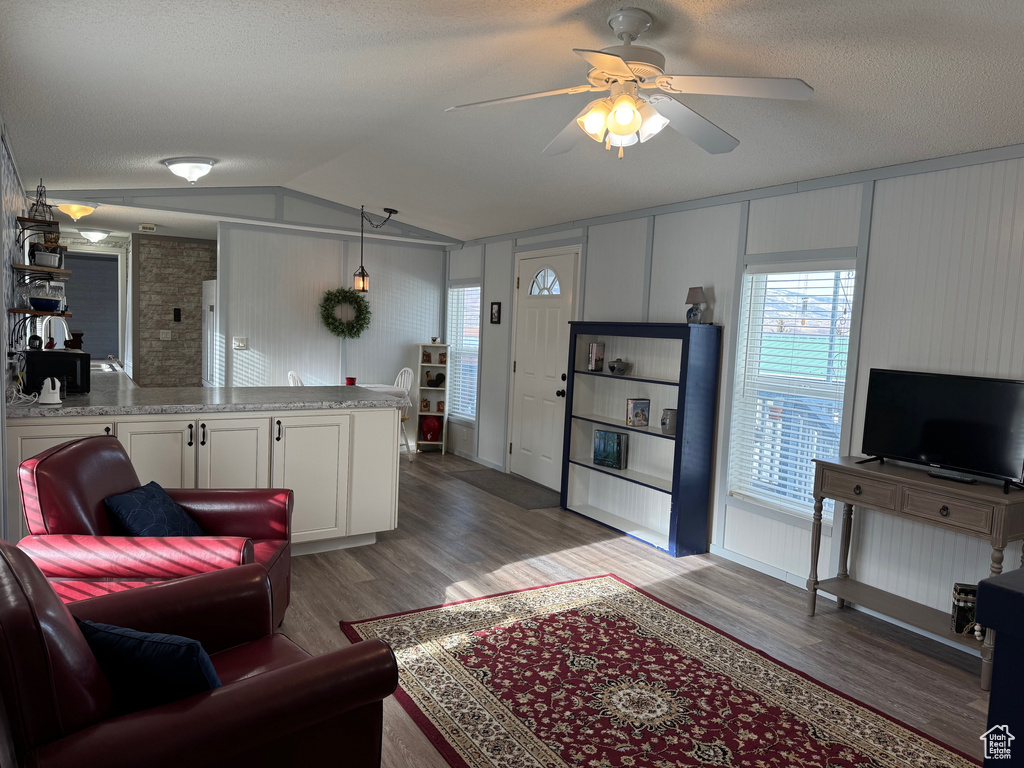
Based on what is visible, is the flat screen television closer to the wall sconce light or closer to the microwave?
the wall sconce light

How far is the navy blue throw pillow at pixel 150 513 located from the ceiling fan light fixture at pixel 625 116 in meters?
2.27

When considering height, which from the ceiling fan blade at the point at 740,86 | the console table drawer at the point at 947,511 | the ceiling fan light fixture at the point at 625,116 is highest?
the ceiling fan blade at the point at 740,86

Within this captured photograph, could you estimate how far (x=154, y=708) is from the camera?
1.49 m

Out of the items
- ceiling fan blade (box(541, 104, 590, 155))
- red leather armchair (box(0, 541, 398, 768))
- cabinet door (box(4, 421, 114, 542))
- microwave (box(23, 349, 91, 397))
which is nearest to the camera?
red leather armchair (box(0, 541, 398, 768))

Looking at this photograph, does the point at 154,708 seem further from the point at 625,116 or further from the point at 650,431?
the point at 650,431

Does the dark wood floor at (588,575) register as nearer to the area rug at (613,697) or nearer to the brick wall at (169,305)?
the area rug at (613,697)

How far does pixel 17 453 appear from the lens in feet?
11.3

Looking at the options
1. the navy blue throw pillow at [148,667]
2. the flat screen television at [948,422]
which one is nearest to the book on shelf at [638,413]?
the flat screen television at [948,422]

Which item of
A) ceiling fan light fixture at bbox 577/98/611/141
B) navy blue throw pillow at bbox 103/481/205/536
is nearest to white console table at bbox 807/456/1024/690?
ceiling fan light fixture at bbox 577/98/611/141

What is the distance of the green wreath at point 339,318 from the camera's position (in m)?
7.14

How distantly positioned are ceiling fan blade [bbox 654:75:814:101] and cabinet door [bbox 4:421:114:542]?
3.17 metres

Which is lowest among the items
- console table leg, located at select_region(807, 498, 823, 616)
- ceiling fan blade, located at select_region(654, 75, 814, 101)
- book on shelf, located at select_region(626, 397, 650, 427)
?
console table leg, located at select_region(807, 498, 823, 616)

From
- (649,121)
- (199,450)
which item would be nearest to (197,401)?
(199,450)

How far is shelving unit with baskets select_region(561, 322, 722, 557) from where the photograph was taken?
451 centimetres
